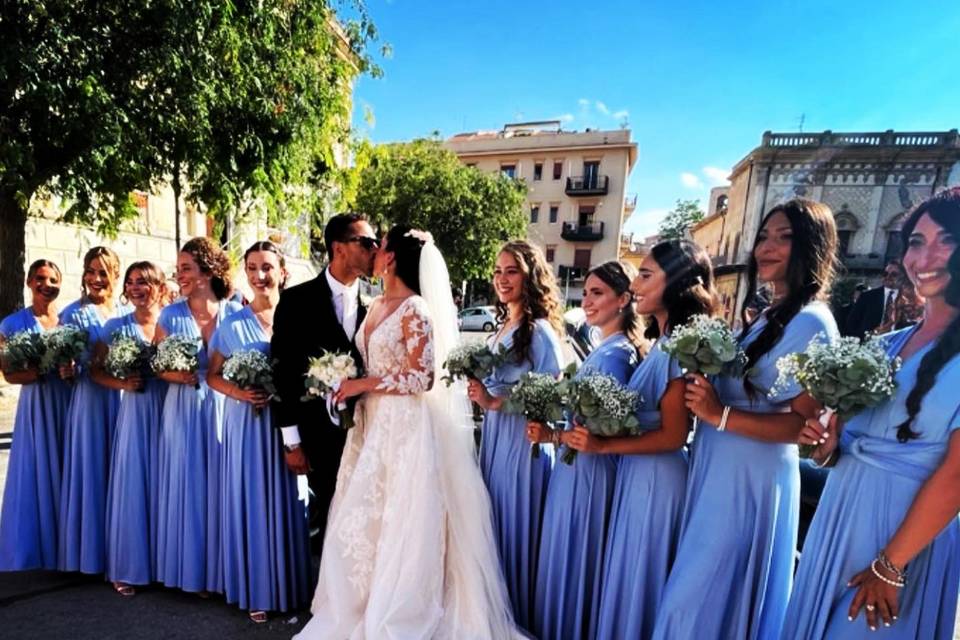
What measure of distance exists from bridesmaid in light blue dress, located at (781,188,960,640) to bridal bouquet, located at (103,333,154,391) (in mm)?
3763

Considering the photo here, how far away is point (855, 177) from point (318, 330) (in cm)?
3045

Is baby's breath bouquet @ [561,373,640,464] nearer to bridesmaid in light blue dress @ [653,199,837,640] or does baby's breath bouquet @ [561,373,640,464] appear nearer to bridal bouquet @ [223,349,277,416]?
bridesmaid in light blue dress @ [653,199,837,640]

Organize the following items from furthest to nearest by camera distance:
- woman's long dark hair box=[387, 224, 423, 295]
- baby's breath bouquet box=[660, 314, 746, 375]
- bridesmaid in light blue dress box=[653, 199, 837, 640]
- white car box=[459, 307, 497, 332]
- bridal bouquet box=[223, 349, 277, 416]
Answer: white car box=[459, 307, 497, 332] < bridal bouquet box=[223, 349, 277, 416] < woman's long dark hair box=[387, 224, 423, 295] < bridesmaid in light blue dress box=[653, 199, 837, 640] < baby's breath bouquet box=[660, 314, 746, 375]

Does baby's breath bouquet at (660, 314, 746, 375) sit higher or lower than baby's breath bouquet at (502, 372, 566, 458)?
higher

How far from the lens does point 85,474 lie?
3252 mm

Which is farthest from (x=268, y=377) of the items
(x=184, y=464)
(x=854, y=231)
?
(x=854, y=231)

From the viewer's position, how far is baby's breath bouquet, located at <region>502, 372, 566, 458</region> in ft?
7.76

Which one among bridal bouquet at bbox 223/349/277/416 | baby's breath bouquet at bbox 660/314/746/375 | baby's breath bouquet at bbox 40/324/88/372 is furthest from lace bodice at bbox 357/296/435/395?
baby's breath bouquet at bbox 40/324/88/372

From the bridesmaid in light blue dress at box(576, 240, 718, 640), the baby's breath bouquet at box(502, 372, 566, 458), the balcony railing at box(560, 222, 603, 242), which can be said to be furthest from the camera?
the balcony railing at box(560, 222, 603, 242)

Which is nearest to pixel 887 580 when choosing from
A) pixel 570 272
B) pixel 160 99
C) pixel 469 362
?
pixel 469 362

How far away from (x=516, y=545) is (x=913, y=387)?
2186mm

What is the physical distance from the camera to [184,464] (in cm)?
310

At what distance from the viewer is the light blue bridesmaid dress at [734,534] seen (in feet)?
6.60

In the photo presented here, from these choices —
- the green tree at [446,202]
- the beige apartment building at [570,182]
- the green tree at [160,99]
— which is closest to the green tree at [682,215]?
the beige apartment building at [570,182]
